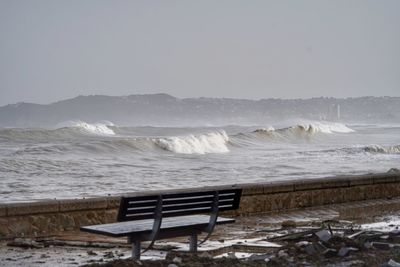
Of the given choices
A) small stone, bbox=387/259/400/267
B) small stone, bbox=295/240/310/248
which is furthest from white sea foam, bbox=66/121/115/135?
small stone, bbox=387/259/400/267

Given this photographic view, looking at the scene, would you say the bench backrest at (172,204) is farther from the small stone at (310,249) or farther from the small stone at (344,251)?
the small stone at (344,251)

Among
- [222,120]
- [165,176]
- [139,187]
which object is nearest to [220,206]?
[139,187]

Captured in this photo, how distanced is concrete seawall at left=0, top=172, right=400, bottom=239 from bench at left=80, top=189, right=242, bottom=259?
2036 millimetres

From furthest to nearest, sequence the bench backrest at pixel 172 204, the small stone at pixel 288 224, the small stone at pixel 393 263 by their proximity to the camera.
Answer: the small stone at pixel 288 224 → the bench backrest at pixel 172 204 → the small stone at pixel 393 263

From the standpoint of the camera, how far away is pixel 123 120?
11538 centimetres

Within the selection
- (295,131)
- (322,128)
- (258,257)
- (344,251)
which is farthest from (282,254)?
(322,128)

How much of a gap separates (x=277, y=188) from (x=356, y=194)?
219cm

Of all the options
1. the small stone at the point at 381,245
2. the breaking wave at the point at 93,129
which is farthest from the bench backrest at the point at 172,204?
the breaking wave at the point at 93,129

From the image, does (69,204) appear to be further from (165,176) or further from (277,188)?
(165,176)

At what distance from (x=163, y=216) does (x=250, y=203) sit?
4603mm

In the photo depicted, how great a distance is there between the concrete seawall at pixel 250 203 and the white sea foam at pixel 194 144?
29.8 metres

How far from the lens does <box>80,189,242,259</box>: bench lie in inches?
269

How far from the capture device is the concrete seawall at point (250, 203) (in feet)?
29.8

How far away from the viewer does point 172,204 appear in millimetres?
7070
